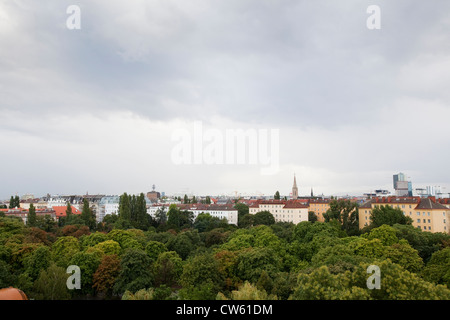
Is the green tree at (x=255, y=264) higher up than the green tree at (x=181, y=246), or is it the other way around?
the green tree at (x=255, y=264)

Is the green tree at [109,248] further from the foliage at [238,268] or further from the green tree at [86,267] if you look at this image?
the green tree at [86,267]

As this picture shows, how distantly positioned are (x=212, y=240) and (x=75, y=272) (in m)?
26.9

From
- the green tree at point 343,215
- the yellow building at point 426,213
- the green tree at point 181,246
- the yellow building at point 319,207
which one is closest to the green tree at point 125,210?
the green tree at point 181,246

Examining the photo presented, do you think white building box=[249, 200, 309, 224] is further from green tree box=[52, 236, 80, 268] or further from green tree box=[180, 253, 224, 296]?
green tree box=[180, 253, 224, 296]

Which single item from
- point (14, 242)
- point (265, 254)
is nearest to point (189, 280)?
point (265, 254)

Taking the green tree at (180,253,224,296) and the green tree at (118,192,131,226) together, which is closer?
the green tree at (180,253,224,296)

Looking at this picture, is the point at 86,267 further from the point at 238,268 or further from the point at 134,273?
the point at 238,268

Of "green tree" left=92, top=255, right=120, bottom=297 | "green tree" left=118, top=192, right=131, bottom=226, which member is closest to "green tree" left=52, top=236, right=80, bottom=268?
"green tree" left=92, top=255, right=120, bottom=297

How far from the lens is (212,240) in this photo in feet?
166

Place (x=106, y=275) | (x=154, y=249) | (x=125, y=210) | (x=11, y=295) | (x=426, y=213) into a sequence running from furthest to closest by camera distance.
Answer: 1. (x=125, y=210)
2. (x=426, y=213)
3. (x=154, y=249)
4. (x=106, y=275)
5. (x=11, y=295)

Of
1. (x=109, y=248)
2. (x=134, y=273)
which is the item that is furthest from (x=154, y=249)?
(x=134, y=273)

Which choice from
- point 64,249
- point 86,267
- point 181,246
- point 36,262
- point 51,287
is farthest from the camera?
point 181,246

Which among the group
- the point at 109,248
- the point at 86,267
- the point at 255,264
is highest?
the point at 255,264

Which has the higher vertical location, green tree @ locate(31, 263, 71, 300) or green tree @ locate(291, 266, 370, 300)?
green tree @ locate(291, 266, 370, 300)
